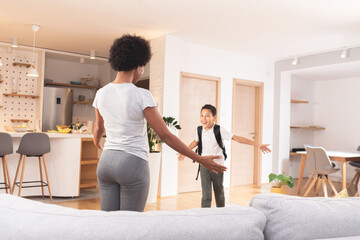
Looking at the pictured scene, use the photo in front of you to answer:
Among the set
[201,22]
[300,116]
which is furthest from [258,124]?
[201,22]

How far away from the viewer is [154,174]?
15.7 ft

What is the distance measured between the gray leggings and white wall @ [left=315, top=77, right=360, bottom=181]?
7.19 m

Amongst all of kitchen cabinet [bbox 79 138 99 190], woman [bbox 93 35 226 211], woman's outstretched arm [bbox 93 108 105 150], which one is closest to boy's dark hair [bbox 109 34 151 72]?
woman [bbox 93 35 226 211]

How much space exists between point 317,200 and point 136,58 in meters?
0.94

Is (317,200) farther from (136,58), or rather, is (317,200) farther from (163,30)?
(163,30)

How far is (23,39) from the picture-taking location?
5965 millimetres

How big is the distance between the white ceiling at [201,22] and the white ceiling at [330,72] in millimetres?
528

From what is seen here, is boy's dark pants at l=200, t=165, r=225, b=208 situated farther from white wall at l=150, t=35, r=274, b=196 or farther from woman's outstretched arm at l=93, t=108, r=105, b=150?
white wall at l=150, t=35, r=274, b=196

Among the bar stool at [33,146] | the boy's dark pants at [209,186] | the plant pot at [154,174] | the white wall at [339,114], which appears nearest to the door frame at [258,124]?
the white wall at [339,114]

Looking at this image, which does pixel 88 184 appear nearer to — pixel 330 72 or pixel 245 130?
pixel 245 130

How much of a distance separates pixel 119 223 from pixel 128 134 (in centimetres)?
74

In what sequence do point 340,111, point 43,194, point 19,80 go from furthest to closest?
point 340,111 → point 19,80 → point 43,194

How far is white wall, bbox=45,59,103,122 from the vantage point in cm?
743

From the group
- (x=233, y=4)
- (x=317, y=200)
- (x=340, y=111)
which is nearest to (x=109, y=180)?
(x=317, y=200)
